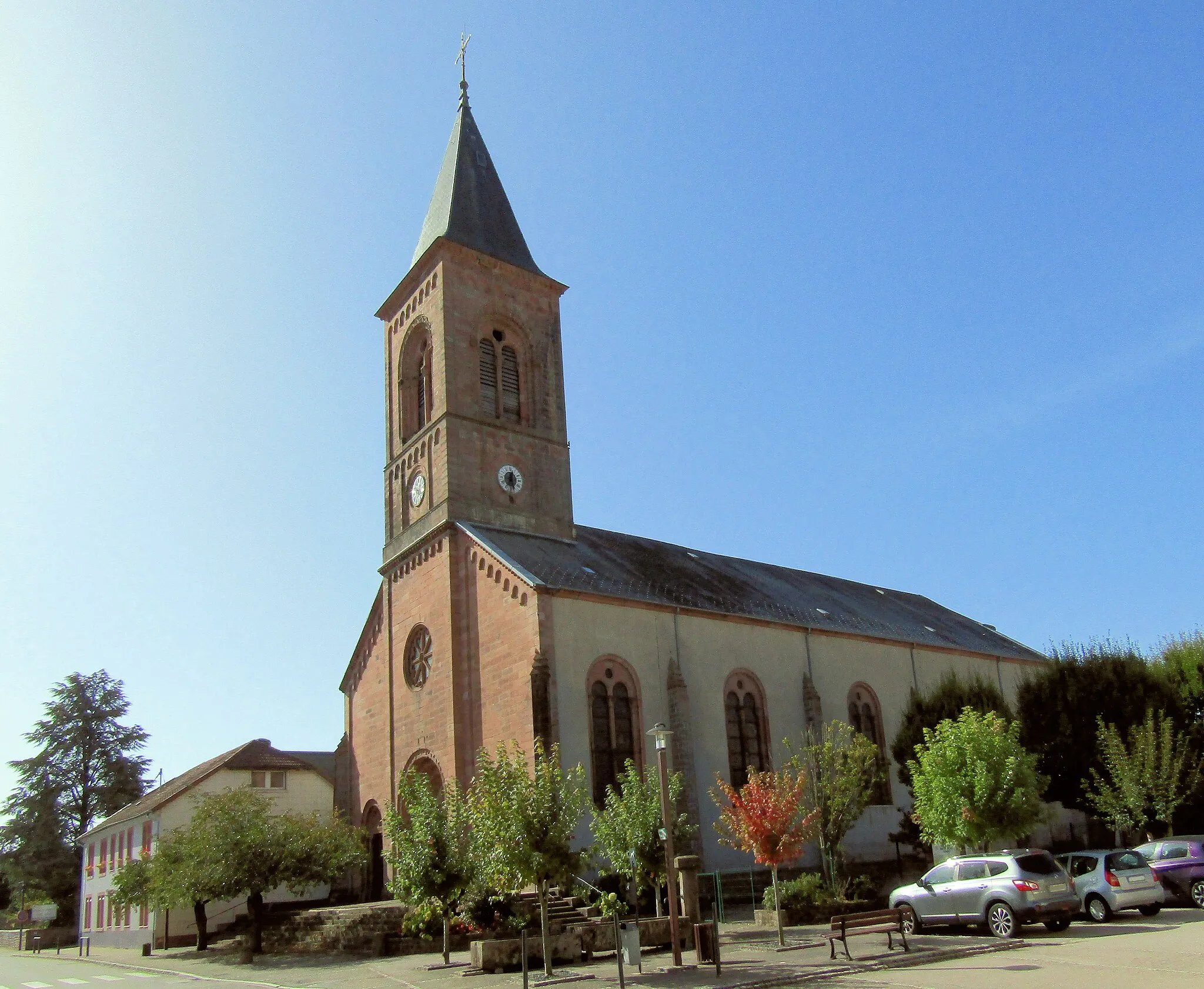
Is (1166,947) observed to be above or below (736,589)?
below

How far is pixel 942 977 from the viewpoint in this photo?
14984mm

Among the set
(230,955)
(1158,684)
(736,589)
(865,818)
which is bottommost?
(230,955)

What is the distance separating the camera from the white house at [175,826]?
3566 cm

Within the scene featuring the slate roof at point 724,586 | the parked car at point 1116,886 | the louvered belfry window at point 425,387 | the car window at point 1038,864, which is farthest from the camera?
the louvered belfry window at point 425,387

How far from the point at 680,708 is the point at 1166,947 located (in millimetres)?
15005

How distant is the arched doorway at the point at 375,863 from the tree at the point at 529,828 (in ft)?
49.9

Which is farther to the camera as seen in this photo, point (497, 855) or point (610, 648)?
point (610, 648)

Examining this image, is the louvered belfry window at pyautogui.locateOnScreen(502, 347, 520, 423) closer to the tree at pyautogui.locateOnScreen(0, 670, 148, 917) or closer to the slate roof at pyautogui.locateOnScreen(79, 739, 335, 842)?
the slate roof at pyautogui.locateOnScreen(79, 739, 335, 842)

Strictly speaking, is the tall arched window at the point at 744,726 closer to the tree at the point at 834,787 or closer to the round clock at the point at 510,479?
the tree at the point at 834,787

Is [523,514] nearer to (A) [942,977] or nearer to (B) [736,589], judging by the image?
(B) [736,589]

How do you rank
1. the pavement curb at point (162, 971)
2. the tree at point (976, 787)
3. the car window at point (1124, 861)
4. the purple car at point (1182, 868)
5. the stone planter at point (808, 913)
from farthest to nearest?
1. the tree at point (976, 787)
2. the stone planter at point (808, 913)
3. the purple car at point (1182, 868)
4. the car window at point (1124, 861)
5. the pavement curb at point (162, 971)

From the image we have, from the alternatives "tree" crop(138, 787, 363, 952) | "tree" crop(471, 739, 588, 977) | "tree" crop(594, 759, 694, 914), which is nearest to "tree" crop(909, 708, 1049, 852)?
"tree" crop(594, 759, 694, 914)

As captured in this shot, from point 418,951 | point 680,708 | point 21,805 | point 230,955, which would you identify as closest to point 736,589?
point 680,708

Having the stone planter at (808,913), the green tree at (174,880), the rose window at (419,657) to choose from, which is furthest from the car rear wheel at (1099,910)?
the green tree at (174,880)
